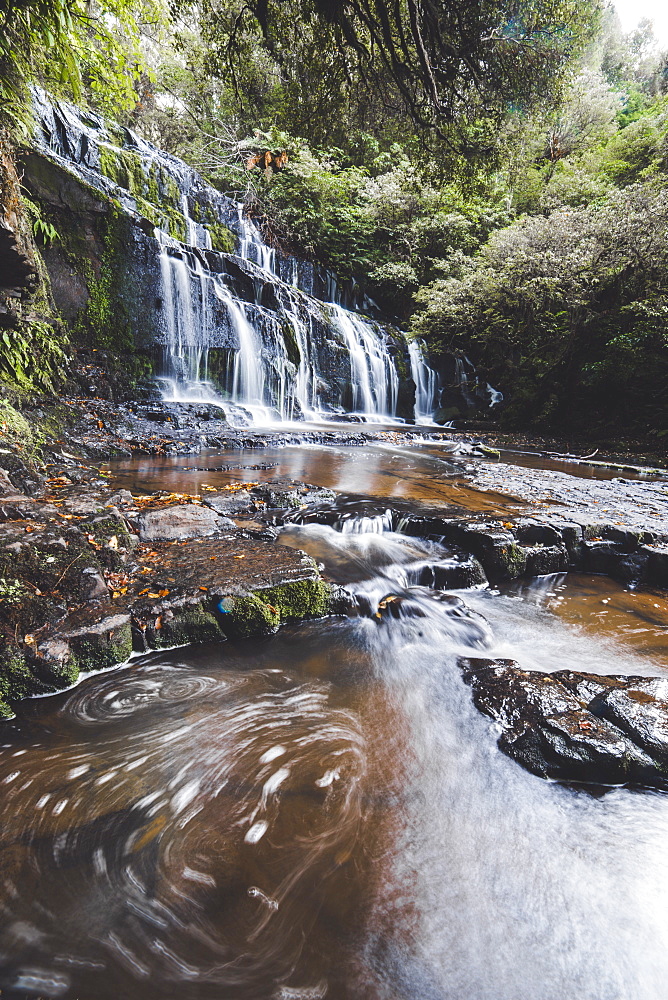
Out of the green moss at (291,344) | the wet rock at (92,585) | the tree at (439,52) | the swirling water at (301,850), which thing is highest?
the tree at (439,52)

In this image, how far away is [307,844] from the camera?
164 cm

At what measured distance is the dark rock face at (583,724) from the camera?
200 cm

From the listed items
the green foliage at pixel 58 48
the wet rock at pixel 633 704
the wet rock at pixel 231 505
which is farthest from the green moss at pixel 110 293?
the wet rock at pixel 633 704

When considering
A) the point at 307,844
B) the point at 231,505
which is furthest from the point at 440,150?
the point at 307,844

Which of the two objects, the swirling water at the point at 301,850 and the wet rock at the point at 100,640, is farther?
the wet rock at the point at 100,640

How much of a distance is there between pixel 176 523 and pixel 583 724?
11.0 ft

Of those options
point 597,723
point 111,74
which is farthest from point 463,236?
point 597,723

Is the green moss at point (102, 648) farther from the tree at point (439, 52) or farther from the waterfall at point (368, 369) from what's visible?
the waterfall at point (368, 369)

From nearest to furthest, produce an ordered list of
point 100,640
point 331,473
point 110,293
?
point 100,640 < point 331,473 < point 110,293

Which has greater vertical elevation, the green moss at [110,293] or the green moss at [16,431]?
the green moss at [110,293]

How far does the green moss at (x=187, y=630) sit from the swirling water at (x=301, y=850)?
10cm

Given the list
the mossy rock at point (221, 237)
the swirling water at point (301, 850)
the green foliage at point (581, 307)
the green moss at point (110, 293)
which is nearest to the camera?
the swirling water at point (301, 850)

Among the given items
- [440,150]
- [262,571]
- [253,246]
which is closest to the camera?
[262,571]

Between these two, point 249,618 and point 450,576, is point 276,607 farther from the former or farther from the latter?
point 450,576
